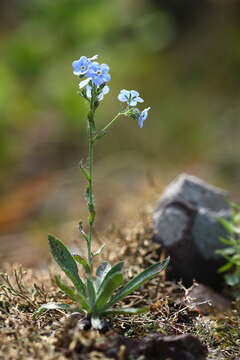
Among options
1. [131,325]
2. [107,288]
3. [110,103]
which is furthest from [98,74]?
[110,103]

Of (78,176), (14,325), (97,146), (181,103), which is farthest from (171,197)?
(181,103)

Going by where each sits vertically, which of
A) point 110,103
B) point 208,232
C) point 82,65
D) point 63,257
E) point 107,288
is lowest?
point 107,288

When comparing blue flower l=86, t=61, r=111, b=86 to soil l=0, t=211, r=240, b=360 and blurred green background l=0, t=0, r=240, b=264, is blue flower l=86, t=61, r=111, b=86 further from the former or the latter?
blurred green background l=0, t=0, r=240, b=264

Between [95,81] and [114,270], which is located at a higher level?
[95,81]

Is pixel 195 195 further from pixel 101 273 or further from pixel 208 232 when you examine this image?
pixel 101 273

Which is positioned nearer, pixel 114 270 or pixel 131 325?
pixel 114 270

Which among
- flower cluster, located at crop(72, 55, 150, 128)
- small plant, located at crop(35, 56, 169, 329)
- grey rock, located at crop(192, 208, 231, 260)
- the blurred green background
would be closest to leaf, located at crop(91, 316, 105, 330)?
small plant, located at crop(35, 56, 169, 329)

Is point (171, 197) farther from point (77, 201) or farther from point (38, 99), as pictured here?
point (38, 99)

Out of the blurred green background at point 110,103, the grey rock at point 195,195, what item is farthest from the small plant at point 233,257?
the blurred green background at point 110,103
